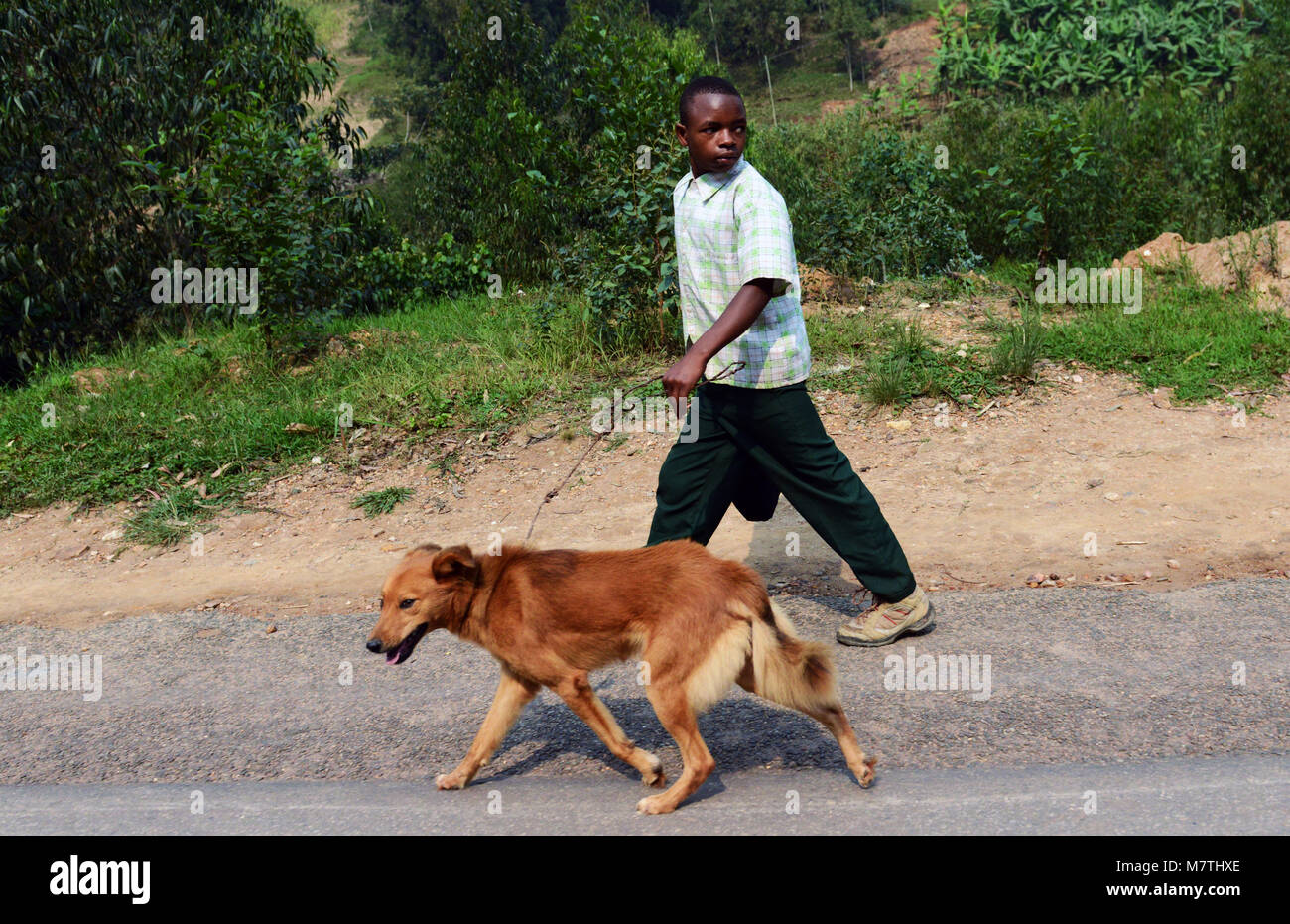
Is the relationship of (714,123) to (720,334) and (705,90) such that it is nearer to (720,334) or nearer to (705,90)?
(705,90)

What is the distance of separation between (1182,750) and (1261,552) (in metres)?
2.30

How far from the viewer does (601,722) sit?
353 cm

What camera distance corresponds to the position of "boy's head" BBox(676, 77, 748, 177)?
4059 millimetres

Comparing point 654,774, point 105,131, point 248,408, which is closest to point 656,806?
point 654,774

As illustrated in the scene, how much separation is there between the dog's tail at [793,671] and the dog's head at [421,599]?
3.16ft

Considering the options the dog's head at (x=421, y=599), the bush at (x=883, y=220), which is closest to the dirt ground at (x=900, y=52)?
the bush at (x=883, y=220)

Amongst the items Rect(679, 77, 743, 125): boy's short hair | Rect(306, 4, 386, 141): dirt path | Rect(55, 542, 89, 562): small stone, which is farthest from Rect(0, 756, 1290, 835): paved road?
Rect(306, 4, 386, 141): dirt path

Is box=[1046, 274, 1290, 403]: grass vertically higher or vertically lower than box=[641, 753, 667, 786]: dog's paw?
higher

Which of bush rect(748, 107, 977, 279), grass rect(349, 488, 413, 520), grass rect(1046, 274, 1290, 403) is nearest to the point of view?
grass rect(349, 488, 413, 520)

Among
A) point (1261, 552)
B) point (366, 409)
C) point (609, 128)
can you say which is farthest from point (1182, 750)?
point (609, 128)

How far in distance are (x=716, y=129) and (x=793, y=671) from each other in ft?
6.63

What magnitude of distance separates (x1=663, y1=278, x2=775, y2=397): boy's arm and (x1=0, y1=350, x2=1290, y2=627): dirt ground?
6.51 ft

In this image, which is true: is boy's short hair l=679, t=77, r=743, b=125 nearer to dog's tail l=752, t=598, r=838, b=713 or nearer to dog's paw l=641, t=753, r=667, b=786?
dog's tail l=752, t=598, r=838, b=713

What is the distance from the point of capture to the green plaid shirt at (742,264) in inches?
156
